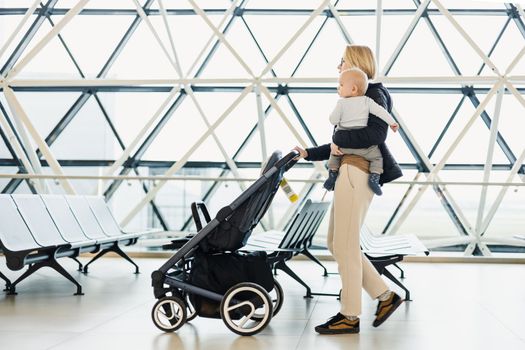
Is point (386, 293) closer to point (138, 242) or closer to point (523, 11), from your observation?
point (138, 242)

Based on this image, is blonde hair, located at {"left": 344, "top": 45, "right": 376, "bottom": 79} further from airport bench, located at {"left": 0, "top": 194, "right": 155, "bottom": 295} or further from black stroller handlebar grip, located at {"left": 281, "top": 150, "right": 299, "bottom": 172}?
airport bench, located at {"left": 0, "top": 194, "right": 155, "bottom": 295}

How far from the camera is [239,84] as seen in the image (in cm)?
1531

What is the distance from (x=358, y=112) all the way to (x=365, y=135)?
0.17 meters

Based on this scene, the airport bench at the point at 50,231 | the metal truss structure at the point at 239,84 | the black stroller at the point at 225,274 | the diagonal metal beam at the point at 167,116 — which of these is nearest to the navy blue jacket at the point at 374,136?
the black stroller at the point at 225,274

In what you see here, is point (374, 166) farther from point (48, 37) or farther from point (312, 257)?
point (48, 37)

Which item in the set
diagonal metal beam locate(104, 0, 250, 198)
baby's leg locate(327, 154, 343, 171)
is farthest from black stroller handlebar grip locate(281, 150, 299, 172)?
diagonal metal beam locate(104, 0, 250, 198)

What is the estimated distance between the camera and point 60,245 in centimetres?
703

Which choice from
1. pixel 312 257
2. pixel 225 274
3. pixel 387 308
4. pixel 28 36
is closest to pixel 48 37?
pixel 28 36

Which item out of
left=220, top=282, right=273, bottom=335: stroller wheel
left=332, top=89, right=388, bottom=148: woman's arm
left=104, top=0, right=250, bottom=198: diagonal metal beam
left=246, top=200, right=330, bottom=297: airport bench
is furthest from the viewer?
left=104, top=0, right=250, bottom=198: diagonal metal beam

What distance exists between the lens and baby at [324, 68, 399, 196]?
505 cm

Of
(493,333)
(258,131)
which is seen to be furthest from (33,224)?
(258,131)

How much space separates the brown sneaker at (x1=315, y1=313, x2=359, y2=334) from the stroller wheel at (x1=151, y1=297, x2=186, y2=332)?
0.91 meters

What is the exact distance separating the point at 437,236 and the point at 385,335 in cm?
616

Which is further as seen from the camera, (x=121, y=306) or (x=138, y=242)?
(x=138, y=242)
